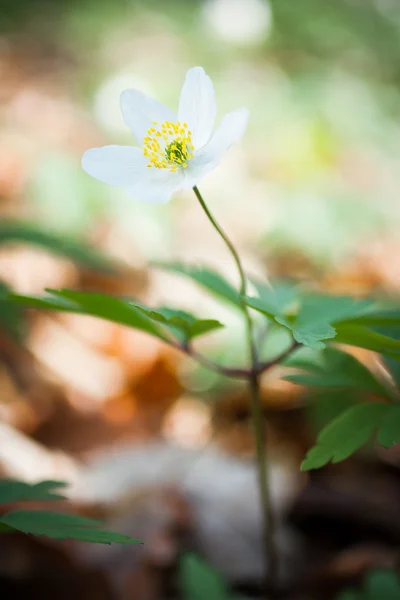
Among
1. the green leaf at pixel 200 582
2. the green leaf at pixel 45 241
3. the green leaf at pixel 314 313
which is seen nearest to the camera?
the green leaf at pixel 314 313

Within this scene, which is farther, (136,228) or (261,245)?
(261,245)

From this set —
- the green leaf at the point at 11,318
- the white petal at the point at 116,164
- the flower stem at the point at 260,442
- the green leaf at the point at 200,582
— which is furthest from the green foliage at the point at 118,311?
the green leaf at the point at 11,318

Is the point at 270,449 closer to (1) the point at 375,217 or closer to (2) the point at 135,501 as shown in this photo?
(2) the point at 135,501

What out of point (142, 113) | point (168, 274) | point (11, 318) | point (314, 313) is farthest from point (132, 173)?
point (168, 274)

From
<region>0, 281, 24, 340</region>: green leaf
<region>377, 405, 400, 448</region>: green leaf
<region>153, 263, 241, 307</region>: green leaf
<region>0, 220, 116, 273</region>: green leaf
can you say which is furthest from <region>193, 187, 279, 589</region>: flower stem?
<region>0, 281, 24, 340</region>: green leaf

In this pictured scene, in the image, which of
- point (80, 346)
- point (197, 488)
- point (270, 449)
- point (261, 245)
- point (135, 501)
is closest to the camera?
point (135, 501)

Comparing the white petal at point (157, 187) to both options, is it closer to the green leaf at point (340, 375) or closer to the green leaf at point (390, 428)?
the green leaf at point (340, 375)

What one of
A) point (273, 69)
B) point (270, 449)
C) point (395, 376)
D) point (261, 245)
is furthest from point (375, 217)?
point (273, 69)
